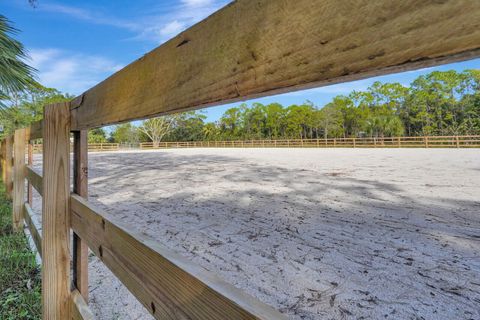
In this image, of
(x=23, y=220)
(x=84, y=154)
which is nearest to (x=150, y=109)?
(x=84, y=154)

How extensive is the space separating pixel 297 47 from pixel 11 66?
222 inches

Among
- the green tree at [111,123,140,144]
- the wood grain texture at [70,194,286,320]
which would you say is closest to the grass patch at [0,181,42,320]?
the wood grain texture at [70,194,286,320]

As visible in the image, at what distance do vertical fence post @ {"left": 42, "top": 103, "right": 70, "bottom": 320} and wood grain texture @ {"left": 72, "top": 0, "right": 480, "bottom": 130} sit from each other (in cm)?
68

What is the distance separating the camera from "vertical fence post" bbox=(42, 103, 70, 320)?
3.61ft

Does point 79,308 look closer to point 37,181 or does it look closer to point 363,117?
point 37,181

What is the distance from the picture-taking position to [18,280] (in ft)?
5.82

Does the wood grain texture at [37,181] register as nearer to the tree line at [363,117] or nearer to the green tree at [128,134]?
the tree line at [363,117]

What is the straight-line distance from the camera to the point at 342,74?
0.32 metres

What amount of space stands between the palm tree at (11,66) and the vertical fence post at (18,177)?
7.89 ft

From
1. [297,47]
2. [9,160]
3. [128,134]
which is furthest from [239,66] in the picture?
[128,134]

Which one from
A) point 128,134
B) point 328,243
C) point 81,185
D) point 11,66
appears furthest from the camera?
point 128,134

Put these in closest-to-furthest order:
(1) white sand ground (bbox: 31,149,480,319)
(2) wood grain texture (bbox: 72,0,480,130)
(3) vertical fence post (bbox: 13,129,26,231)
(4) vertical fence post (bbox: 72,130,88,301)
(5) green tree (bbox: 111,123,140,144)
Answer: (2) wood grain texture (bbox: 72,0,480,130) < (4) vertical fence post (bbox: 72,130,88,301) < (1) white sand ground (bbox: 31,149,480,319) < (3) vertical fence post (bbox: 13,129,26,231) < (5) green tree (bbox: 111,123,140,144)

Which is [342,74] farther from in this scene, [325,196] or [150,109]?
[325,196]

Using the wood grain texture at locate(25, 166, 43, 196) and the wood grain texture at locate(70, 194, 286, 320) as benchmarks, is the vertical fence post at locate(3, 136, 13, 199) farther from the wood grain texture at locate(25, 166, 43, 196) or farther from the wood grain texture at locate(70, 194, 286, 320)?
the wood grain texture at locate(70, 194, 286, 320)
